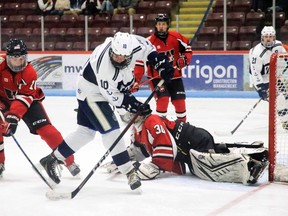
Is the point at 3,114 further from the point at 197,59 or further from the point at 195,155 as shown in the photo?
the point at 197,59

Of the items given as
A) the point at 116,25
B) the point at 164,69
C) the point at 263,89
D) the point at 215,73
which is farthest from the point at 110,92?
the point at 116,25

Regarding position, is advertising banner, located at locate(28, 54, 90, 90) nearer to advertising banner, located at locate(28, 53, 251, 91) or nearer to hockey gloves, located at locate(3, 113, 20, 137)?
advertising banner, located at locate(28, 53, 251, 91)

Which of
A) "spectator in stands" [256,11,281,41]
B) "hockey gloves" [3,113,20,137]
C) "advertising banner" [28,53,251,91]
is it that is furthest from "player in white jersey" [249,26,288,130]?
"spectator in stands" [256,11,281,41]

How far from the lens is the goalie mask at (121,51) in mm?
3605

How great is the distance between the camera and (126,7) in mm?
11586

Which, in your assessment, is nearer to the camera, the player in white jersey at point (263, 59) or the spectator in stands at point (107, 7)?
the player in white jersey at point (263, 59)

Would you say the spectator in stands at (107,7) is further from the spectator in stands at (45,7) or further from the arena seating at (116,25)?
the spectator in stands at (45,7)

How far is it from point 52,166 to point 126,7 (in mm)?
7784

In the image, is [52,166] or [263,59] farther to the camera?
[263,59]

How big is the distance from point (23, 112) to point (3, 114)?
229mm

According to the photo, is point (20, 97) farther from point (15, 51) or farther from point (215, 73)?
point (215, 73)

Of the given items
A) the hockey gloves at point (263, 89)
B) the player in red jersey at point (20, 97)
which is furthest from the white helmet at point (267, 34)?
the player in red jersey at point (20, 97)

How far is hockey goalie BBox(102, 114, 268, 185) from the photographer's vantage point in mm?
3951

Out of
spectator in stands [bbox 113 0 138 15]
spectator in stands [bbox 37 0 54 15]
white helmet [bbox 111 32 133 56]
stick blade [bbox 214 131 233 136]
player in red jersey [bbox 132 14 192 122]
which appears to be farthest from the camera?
spectator in stands [bbox 37 0 54 15]
